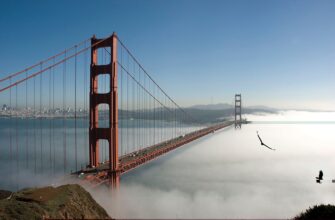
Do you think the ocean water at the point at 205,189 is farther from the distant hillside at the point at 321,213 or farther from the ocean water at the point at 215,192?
the distant hillside at the point at 321,213

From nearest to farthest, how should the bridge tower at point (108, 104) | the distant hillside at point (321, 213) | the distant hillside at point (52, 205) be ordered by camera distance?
the distant hillside at point (321, 213) < the distant hillside at point (52, 205) < the bridge tower at point (108, 104)

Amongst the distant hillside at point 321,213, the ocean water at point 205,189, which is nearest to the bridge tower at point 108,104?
the ocean water at point 205,189

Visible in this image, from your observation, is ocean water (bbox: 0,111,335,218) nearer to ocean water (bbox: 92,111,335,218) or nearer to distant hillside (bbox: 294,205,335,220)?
ocean water (bbox: 92,111,335,218)

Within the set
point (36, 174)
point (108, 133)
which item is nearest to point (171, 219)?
point (108, 133)

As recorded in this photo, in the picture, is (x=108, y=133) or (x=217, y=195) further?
(x=217, y=195)

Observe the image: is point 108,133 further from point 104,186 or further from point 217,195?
point 217,195
